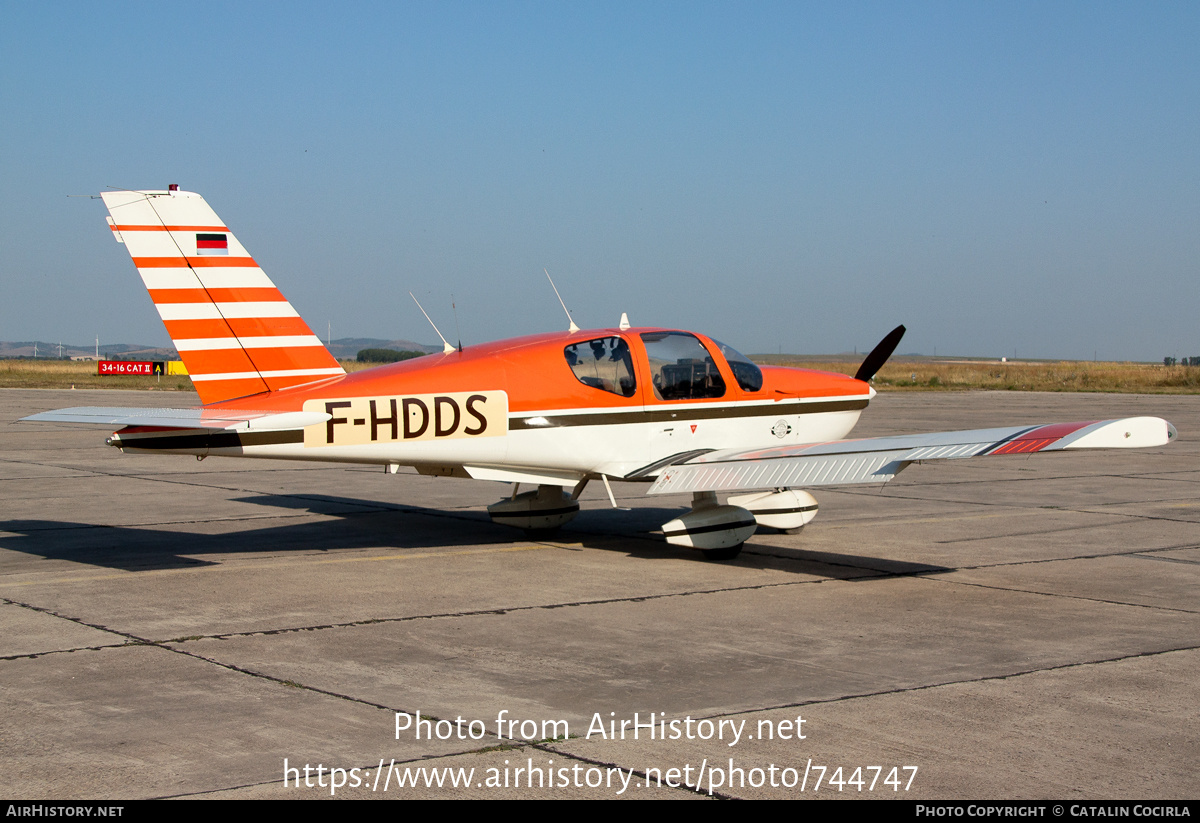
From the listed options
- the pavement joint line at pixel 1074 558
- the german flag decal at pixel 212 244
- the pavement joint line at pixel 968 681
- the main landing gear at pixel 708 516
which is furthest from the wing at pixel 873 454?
the german flag decal at pixel 212 244

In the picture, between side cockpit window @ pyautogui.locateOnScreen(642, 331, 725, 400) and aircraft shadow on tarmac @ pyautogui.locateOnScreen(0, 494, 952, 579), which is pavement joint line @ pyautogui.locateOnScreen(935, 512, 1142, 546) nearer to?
aircraft shadow on tarmac @ pyautogui.locateOnScreen(0, 494, 952, 579)

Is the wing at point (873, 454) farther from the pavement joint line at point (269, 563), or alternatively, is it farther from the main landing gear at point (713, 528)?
the pavement joint line at point (269, 563)

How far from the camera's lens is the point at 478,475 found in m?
9.97

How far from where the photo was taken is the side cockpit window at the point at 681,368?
10734 mm

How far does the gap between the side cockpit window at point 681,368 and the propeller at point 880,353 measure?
2.80 meters

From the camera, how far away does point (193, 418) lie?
896 centimetres

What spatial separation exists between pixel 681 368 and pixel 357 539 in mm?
3899

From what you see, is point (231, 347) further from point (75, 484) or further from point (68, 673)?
point (75, 484)

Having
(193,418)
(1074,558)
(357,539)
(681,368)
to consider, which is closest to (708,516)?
(681,368)

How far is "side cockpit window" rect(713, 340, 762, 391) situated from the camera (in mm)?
11180

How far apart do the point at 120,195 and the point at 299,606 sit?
4179 millimetres

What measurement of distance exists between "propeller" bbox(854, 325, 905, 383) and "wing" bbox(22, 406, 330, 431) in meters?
6.62
